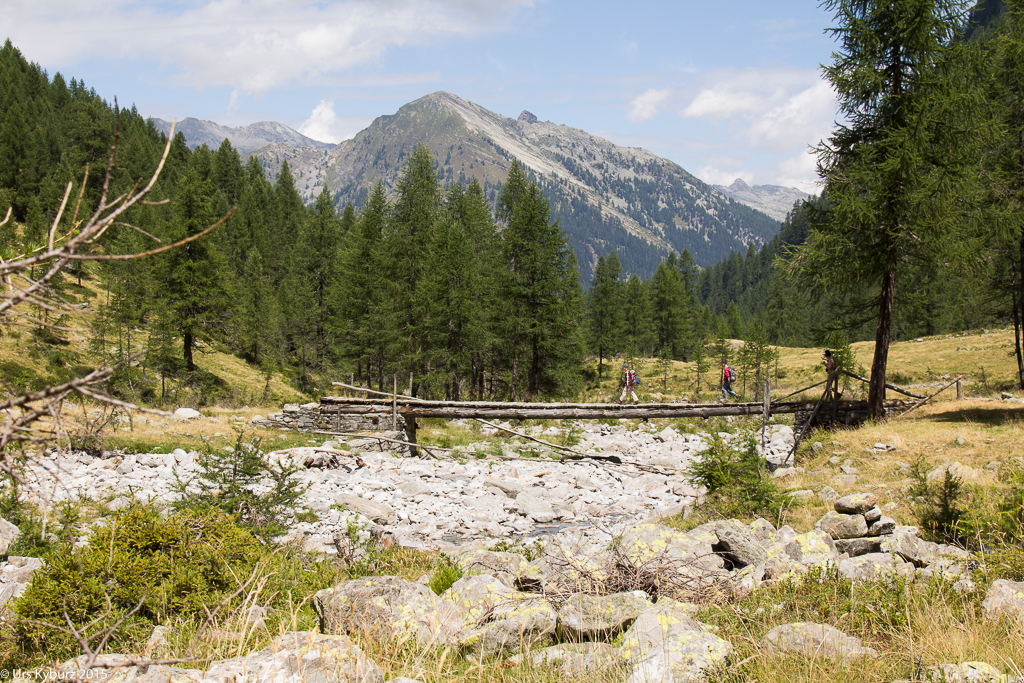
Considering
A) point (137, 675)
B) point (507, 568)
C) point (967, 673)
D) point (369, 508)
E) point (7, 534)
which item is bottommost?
point (369, 508)

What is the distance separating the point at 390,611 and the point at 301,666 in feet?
4.27

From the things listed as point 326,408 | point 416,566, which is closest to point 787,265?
point 416,566

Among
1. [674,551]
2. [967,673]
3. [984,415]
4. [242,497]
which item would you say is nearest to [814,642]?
[967,673]

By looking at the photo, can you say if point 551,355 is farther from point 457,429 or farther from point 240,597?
point 240,597

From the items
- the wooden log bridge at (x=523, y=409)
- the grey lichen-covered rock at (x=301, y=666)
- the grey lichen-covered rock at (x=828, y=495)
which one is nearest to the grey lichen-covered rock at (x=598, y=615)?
the grey lichen-covered rock at (x=301, y=666)

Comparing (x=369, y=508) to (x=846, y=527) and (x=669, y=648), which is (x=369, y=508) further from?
(x=846, y=527)

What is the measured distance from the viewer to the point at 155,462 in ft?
44.4

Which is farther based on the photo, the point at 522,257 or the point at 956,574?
the point at 522,257

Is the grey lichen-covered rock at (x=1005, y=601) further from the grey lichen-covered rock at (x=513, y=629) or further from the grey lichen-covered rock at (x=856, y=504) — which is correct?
the grey lichen-covered rock at (x=513, y=629)

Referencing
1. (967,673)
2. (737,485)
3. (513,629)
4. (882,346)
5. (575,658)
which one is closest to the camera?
(967,673)

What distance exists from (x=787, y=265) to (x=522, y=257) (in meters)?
15.1

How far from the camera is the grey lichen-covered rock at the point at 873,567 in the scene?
5215 mm

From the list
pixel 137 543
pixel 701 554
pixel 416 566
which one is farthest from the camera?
pixel 416 566

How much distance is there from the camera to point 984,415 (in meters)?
12.8
